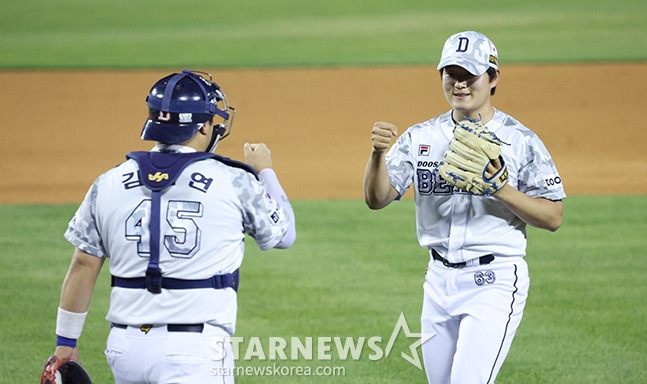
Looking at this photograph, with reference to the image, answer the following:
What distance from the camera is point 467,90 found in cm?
452

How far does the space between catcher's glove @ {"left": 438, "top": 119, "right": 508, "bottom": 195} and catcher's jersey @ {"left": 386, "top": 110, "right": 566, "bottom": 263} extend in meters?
0.23

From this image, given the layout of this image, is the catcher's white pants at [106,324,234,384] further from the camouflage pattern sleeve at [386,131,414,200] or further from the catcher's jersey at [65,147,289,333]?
the camouflage pattern sleeve at [386,131,414,200]

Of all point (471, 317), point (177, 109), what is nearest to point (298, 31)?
point (471, 317)

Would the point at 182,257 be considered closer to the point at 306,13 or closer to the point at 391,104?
the point at 391,104

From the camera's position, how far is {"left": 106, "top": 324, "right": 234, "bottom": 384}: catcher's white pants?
3.55 m

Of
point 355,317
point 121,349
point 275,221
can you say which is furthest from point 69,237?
point 355,317

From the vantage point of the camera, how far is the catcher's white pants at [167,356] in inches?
140

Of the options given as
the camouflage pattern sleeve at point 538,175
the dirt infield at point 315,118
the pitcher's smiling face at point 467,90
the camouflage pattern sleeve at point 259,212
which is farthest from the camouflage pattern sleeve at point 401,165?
the dirt infield at point 315,118

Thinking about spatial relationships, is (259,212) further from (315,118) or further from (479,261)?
(315,118)

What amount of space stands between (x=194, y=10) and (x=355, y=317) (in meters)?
21.4

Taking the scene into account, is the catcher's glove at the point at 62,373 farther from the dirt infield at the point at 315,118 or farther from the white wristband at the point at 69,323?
the dirt infield at the point at 315,118

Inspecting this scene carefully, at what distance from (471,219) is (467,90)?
0.59 meters

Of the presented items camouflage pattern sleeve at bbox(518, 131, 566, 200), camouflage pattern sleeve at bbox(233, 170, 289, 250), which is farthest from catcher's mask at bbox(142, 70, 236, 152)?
camouflage pattern sleeve at bbox(518, 131, 566, 200)

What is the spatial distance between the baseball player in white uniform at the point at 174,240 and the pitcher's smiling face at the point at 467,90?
1.18 meters
